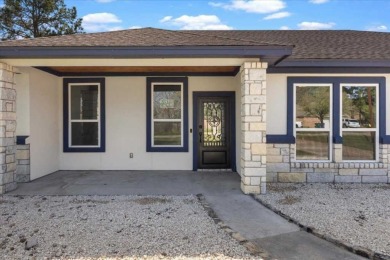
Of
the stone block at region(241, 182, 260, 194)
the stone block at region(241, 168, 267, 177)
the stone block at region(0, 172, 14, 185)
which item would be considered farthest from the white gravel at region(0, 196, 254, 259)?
the stone block at region(241, 168, 267, 177)

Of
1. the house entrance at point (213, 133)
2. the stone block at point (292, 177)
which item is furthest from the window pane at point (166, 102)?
the stone block at point (292, 177)

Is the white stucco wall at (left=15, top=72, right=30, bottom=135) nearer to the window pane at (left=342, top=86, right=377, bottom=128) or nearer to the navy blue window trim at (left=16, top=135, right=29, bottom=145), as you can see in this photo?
the navy blue window trim at (left=16, top=135, right=29, bottom=145)

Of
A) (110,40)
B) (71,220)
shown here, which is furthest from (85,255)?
(110,40)

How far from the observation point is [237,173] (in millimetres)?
8242

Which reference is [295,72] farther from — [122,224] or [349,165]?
[122,224]

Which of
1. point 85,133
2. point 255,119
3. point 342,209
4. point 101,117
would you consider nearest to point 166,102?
point 101,117

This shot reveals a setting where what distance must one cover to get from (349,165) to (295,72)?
258 centimetres

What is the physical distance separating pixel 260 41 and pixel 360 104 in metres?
3.02

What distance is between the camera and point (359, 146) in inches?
292

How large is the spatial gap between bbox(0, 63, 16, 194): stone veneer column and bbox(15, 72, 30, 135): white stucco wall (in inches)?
23.2

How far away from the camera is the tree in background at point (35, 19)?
1534cm

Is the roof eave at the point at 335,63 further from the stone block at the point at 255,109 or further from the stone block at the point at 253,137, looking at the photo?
the stone block at the point at 253,137

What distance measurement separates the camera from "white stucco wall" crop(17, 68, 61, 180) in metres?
7.25

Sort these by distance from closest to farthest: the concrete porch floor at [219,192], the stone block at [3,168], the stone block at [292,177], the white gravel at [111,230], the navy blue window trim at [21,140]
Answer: the white gravel at [111,230] → the concrete porch floor at [219,192] → the stone block at [3,168] → the navy blue window trim at [21,140] → the stone block at [292,177]
